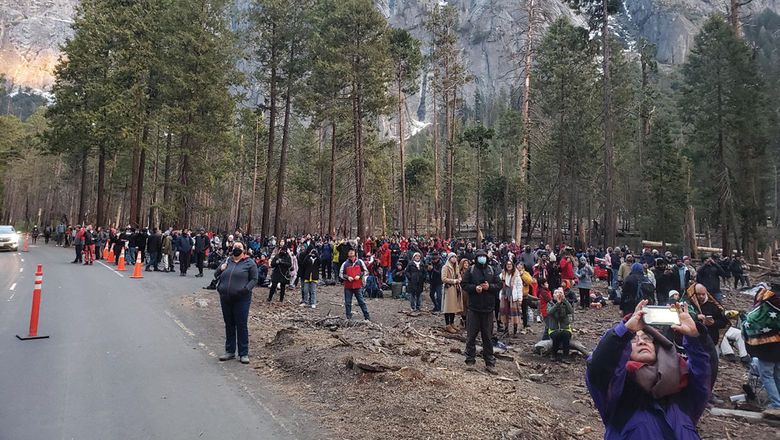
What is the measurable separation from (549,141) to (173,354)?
30.9 metres

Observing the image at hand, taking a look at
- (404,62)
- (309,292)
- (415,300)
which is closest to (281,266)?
(309,292)

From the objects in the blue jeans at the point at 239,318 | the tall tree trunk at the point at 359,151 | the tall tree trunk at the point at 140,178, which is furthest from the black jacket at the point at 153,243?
the blue jeans at the point at 239,318

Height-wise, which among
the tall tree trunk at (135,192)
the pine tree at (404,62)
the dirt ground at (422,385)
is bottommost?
the dirt ground at (422,385)

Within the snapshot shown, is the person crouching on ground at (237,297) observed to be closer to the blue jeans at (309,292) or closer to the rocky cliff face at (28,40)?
the blue jeans at (309,292)

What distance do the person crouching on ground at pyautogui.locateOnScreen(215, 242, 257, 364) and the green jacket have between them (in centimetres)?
621

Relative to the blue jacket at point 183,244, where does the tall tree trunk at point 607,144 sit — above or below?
above

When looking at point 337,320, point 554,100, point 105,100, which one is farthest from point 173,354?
point 554,100

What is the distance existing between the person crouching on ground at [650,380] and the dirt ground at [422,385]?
8.78 feet

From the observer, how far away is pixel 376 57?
25625mm

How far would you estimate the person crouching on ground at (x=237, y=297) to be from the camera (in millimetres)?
7027

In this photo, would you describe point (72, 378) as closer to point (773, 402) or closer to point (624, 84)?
point (773, 402)

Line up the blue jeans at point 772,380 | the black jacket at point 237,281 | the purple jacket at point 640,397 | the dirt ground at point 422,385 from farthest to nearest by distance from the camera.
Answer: the black jacket at point 237,281, the blue jeans at point 772,380, the dirt ground at point 422,385, the purple jacket at point 640,397

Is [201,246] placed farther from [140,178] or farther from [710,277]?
[710,277]

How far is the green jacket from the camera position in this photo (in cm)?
912
